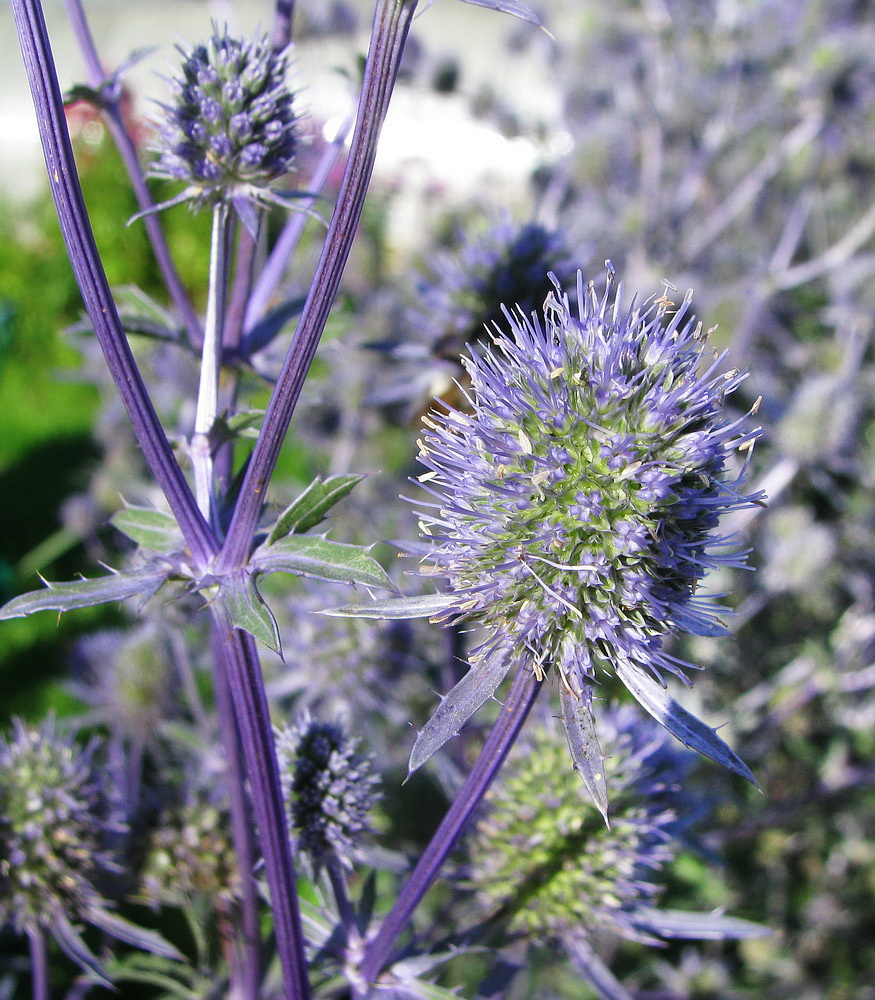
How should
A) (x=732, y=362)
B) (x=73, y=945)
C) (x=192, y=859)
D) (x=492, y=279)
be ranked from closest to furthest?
(x=73, y=945) < (x=192, y=859) < (x=492, y=279) < (x=732, y=362)

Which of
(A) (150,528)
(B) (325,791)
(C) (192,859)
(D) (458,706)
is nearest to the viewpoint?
(D) (458,706)

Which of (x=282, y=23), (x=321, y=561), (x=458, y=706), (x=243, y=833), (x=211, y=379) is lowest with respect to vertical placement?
(x=243, y=833)

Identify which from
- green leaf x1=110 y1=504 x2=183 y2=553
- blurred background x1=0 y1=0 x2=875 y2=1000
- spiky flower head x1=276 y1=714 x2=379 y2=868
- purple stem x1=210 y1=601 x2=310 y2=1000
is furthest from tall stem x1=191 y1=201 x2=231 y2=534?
spiky flower head x1=276 y1=714 x2=379 y2=868

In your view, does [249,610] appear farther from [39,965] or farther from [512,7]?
[39,965]

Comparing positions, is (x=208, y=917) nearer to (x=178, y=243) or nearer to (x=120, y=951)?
(x=120, y=951)

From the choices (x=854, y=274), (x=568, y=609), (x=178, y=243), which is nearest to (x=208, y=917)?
(x=568, y=609)

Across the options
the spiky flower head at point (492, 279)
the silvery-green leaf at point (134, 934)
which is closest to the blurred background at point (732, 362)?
the spiky flower head at point (492, 279)

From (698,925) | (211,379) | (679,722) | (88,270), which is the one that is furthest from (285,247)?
(698,925)

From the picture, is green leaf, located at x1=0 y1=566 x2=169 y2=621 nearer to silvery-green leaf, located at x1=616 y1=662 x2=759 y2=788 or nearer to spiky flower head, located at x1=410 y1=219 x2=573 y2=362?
silvery-green leaf, located at x1=616 y1=662 x2=759 y2=788
